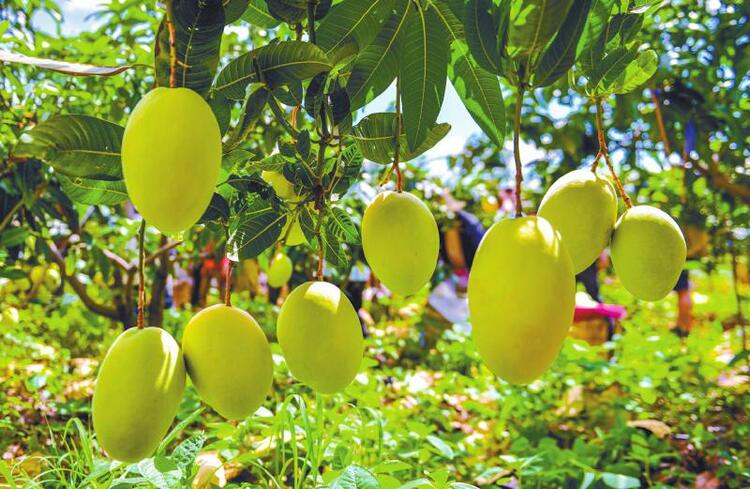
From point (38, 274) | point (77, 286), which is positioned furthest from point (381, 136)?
point (38, 274)

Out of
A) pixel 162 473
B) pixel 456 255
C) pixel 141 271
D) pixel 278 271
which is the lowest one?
pixel 162 473

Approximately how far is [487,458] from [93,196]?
5.05 ft

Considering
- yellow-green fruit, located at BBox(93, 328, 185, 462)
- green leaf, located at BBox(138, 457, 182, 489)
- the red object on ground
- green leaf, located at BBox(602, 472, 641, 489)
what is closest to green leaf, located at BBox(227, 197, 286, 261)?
yellow-green fruit, located at BBox(93, 328, 185, 462)

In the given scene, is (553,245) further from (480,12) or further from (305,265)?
(305,265)

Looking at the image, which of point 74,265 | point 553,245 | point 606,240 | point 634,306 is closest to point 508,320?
point 553,245

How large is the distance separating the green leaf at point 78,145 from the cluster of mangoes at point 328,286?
0.06 metres

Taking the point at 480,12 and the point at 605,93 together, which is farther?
the point at 605,93

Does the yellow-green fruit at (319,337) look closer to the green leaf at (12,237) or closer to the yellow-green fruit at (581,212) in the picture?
the yellow-green fruit at (581,212)

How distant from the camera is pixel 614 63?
492 millimetres

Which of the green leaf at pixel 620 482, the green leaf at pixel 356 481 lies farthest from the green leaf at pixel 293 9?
the green leaf at pixel 620 482

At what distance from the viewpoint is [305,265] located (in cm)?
241

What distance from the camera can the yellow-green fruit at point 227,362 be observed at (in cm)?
47

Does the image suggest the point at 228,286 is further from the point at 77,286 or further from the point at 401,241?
the point at 77,286

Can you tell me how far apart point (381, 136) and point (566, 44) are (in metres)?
0.24
